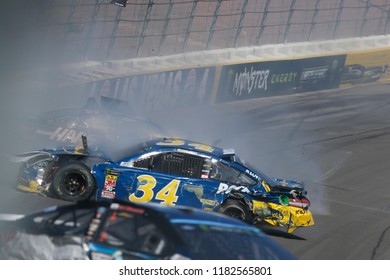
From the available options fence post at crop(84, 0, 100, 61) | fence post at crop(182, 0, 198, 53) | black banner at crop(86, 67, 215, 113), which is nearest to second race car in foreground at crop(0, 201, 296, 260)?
black banner at crop(86, 67, 215, 113)

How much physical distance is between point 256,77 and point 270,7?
323 centimetres

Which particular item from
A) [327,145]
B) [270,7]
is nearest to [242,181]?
[327,145]

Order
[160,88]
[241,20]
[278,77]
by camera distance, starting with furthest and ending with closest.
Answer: [278,77] < [241,20] < [160,88]

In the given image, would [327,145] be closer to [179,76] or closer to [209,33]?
[179,76]

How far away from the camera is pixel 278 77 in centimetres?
2861

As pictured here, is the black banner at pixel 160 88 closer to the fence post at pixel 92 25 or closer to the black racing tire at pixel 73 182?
the fence post at pixel 92 25

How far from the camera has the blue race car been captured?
11.6 m

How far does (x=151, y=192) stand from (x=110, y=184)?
69 cm

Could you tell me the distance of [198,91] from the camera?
2495 centimetres

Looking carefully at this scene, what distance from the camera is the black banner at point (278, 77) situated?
26469mm

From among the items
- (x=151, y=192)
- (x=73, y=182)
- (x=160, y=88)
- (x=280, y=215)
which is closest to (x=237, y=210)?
(x=280, y=215)

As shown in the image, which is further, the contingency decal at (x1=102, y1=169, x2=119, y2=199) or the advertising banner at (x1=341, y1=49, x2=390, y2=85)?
the advertising banner at (x1=341, y1=49, x2=390, y2=85)

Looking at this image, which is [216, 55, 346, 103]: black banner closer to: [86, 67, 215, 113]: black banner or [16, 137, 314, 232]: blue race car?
[86, 67, 215, 113]: black banner

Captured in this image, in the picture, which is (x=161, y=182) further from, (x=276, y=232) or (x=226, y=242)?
(x=226, y=242)
